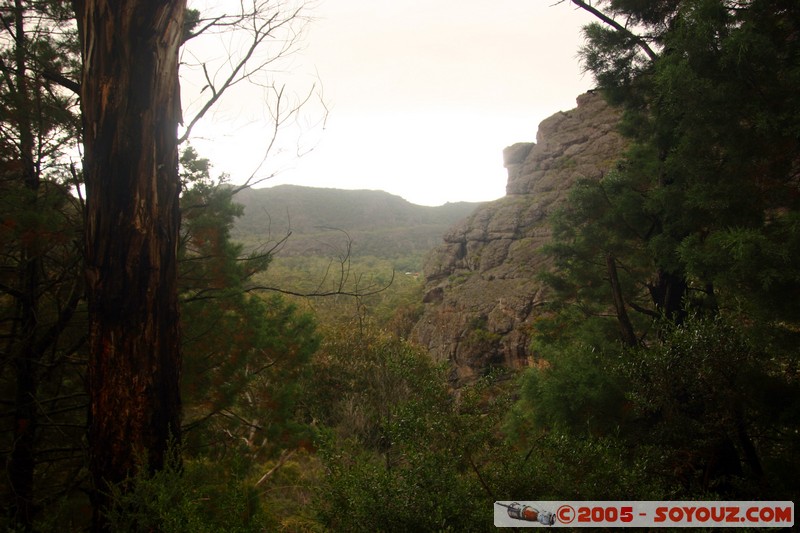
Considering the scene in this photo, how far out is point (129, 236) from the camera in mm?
2975

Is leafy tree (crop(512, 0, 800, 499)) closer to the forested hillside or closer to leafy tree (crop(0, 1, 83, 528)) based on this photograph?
the forested hillside

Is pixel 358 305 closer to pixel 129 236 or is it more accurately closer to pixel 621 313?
pixel 621 313

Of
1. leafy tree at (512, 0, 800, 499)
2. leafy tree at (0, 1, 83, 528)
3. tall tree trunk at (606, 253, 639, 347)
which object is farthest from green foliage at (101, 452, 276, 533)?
tall tree trunk at (606, 253, 639, 347)

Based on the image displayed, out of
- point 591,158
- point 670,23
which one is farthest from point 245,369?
point 591,158

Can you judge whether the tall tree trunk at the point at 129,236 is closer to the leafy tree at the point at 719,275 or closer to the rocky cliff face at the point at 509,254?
the leafy tree at the point at 719,275

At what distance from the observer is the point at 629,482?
3.70 metres

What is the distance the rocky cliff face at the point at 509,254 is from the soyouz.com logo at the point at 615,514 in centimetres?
1765

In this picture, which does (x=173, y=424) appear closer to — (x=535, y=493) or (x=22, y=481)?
(x=22, y=481)

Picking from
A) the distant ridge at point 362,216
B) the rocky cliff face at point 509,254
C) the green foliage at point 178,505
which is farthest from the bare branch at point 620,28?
the distant ridge at point 362,216

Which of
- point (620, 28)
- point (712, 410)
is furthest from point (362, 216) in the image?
point (712, 410)

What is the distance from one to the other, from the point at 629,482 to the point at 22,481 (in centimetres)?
443

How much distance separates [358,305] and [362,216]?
86046mm

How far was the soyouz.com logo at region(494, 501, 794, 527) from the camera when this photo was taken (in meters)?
3.17

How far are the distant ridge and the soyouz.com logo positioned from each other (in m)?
62.6
